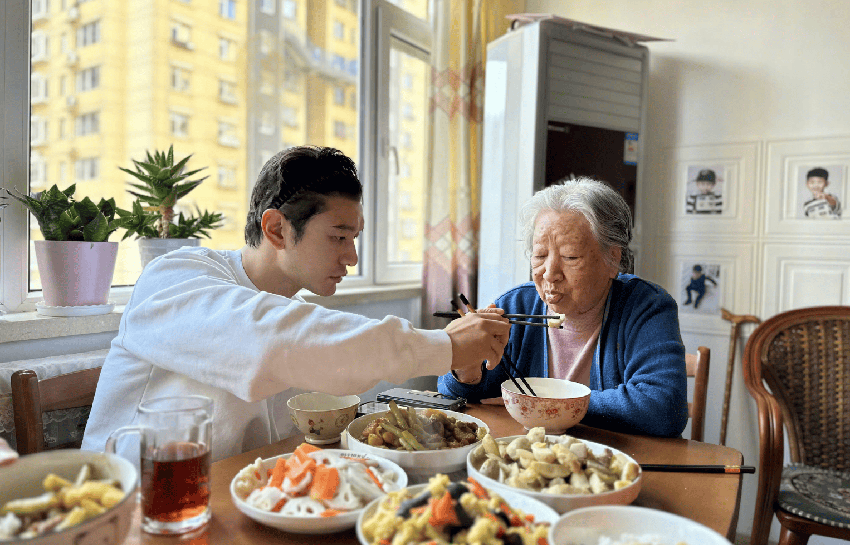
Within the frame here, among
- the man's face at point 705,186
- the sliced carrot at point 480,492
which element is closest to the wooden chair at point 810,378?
the man's face at point 705,186

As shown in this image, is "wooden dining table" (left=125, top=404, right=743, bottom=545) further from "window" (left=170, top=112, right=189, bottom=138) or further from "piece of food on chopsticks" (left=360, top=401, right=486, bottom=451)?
"window" (left=170, top=112, right=189, bottom=138)

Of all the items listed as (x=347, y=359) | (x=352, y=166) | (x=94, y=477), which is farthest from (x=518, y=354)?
(x=94, y=477)

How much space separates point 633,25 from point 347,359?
8.99ft

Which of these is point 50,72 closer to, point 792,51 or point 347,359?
point 347,359

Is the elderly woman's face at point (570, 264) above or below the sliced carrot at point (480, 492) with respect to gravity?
above

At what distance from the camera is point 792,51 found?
2664mm

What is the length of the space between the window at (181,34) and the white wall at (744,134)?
2036 mm

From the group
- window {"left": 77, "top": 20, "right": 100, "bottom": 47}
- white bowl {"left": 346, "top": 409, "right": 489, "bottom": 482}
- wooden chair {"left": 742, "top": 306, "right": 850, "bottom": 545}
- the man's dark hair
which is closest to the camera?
white bowl {"left": 346, "top": 409, "right": 489, "bottom": 482}

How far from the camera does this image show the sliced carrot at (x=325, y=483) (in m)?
0.79

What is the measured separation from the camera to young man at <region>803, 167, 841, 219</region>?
2.59 metres

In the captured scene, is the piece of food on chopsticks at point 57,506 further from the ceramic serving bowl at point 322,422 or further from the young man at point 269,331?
the ceramic serving bowl at point 322,422

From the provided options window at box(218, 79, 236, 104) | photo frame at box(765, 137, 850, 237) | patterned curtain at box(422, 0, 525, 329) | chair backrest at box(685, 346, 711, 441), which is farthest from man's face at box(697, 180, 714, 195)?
window at box(218, 79, 236, 104)

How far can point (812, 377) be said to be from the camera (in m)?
2.15

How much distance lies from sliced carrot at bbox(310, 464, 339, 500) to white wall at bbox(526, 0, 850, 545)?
2.50 m
